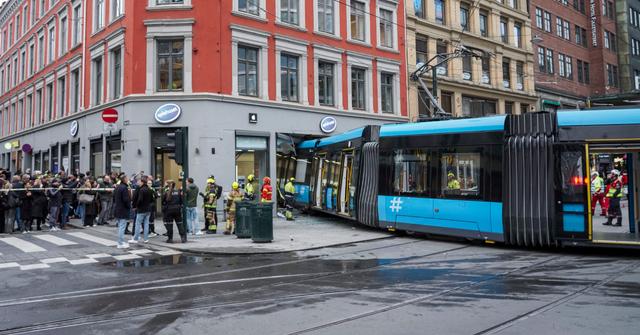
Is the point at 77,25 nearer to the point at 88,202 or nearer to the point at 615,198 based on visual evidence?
the point at 88,202

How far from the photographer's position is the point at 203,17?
20781 millimetres

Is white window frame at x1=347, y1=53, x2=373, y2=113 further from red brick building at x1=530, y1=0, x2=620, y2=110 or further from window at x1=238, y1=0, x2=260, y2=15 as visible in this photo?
red brick building at x1=530, y1=0, x2=620, y2=110

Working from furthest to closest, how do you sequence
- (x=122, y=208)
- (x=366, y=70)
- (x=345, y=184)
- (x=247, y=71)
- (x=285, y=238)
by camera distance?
(x=366, y=70), (x=247, y=71), (x=345, y=184), (x=285, y=238), (x=122, y=208)

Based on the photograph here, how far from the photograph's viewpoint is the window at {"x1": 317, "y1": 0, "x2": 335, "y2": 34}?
83.7ft

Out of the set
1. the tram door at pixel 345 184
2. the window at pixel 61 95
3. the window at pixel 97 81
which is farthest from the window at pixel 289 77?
the window at pixel 61 95

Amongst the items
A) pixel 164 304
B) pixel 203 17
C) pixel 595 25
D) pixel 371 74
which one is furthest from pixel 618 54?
pixel 164 304

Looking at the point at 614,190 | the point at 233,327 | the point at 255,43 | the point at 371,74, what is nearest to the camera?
the point at 233,327

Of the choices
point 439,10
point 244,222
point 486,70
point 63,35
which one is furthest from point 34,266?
point 486,70

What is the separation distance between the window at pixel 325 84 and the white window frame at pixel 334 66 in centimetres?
19

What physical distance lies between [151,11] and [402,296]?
707 inches

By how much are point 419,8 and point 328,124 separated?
11308 mm

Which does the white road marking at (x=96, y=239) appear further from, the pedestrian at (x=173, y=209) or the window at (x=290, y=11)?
the window at (x=290, y=11)

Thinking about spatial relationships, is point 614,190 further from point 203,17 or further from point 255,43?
point 203,17

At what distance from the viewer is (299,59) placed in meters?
24.2
